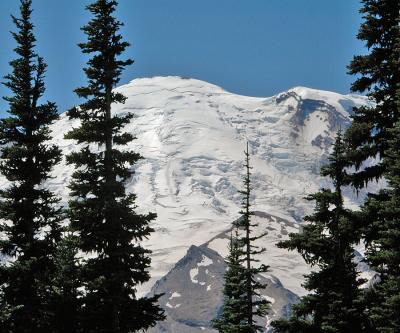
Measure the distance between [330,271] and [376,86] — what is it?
674 centimetres

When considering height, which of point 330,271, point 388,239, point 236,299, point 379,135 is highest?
point 379,135

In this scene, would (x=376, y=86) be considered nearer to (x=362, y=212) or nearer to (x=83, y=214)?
(x=362, y=212)

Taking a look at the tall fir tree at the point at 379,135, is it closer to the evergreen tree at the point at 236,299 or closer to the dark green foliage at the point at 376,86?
the dark green foliage at the point at 376,86

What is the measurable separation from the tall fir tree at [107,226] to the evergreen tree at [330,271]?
522 cm

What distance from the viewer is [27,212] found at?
25.9 m

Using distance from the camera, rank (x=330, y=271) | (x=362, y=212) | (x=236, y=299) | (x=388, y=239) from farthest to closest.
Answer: (x=236, y=299)
(x=330, y=271)
(x=362, y=212)
(x=388, y=239)

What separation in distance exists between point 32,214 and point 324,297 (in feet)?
39.5

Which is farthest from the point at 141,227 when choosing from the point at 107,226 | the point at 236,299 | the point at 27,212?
the point at 236,299

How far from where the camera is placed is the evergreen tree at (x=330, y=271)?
72.0ft

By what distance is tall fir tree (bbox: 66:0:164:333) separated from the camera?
21.9 metres

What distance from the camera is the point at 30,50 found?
92.7ft

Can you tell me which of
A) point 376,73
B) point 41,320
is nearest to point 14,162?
point 41,320

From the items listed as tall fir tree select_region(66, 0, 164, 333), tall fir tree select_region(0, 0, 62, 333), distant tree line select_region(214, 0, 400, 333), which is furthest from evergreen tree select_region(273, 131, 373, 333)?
tall fir tree select_region(0, 0, 62, 333)

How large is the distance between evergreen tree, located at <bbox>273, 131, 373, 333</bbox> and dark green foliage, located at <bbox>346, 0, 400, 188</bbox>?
82 cm
